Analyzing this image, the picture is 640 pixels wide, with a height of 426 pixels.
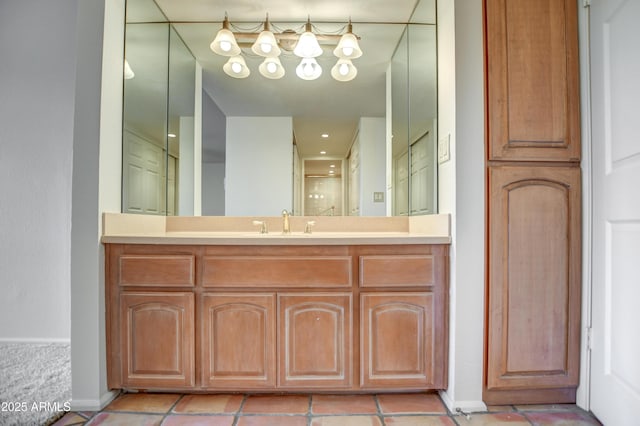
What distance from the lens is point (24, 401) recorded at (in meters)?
1.46

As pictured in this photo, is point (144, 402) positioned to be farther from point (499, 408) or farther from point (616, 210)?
point (616, 210)

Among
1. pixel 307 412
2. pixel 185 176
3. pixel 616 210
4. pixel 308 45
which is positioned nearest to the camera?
pixel 616 210

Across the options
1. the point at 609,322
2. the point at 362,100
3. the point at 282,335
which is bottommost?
the point at 282,335

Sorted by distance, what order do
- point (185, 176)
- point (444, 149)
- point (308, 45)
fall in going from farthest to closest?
point (185, 176) → point (308, 45) → point (444, 149)

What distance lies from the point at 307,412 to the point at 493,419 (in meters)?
0.83

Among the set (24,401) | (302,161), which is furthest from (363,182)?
(24,401)

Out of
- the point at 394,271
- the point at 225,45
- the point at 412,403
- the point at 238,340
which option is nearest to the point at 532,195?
the point at 394,271

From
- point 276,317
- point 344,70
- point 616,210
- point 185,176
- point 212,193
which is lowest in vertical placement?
point 276,317

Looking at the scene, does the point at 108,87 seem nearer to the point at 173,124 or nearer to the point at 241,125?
the point at 173,124

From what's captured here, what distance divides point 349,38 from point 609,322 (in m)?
1.97

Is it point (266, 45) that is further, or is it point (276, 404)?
point (266, 45)

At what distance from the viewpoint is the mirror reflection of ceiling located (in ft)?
6.02

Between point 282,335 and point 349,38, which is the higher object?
point 349,38

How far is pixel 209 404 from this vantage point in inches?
57.1
